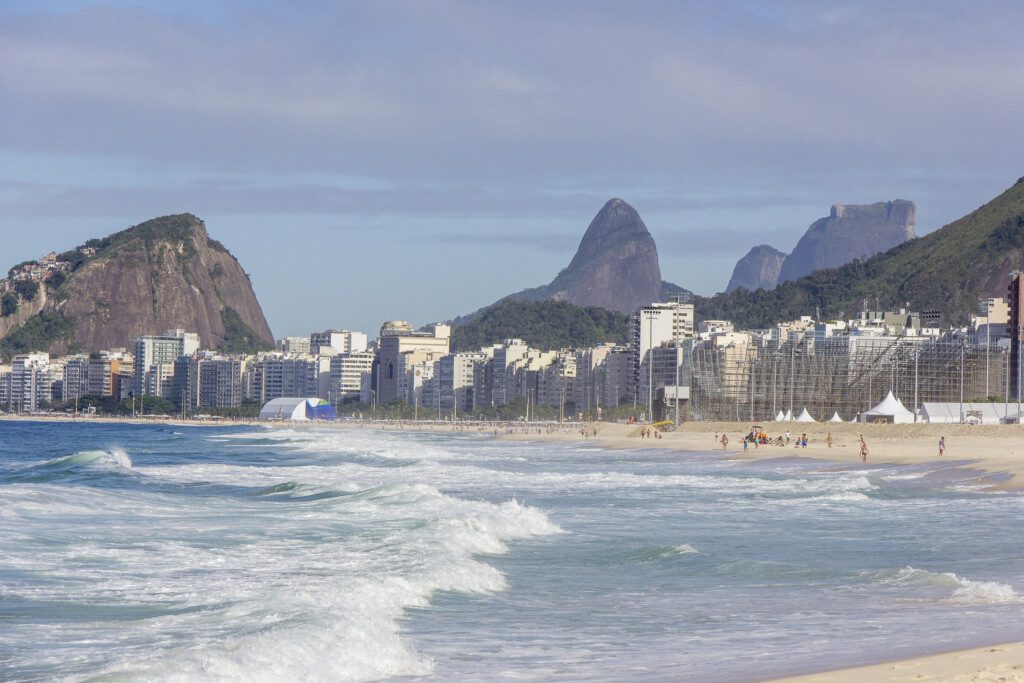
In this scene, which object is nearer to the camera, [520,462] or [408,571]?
[408,571]

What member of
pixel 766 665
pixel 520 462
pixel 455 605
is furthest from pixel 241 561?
pixel 520 462

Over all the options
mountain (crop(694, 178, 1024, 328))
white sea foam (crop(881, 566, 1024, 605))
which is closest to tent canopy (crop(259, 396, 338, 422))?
mountain (crop(694, 178, 1024, 328))

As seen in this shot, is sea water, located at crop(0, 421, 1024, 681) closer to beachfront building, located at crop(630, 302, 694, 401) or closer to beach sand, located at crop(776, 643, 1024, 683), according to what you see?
beach sand, located at crop(776, 643, 1024, 683)

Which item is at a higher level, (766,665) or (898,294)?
(898,294)

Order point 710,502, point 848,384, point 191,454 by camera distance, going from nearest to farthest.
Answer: point 710,502 → point 191,454 → point 848,384

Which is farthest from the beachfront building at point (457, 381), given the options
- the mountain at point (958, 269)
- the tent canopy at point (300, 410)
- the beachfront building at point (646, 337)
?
the mountain at point (958, 269)

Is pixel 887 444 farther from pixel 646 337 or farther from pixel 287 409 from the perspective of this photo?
pixel 287 409

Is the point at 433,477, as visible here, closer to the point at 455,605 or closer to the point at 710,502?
the point at 710,502

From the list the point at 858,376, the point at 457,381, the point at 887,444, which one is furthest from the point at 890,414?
the point at 457,381
